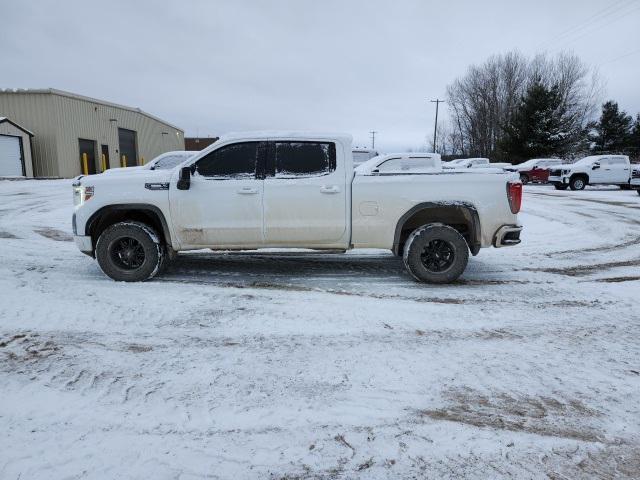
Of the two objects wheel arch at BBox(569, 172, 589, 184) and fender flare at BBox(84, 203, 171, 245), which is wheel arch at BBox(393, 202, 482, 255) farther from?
wheel arch at BBox(569, 172, 589, 184)

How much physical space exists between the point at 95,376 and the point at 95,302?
1846mm

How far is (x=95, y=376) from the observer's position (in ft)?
10.0

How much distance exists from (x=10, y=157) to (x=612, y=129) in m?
Result: 65.9

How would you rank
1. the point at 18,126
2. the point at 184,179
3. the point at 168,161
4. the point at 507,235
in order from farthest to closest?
the point at 18,126
the point at 168,161
the point at 507,235
the point at 184,179

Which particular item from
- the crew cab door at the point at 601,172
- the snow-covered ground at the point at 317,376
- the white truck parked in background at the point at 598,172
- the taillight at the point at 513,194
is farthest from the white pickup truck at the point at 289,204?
the crew cab door at the point at 601,172

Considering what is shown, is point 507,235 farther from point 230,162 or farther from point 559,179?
point 559,179

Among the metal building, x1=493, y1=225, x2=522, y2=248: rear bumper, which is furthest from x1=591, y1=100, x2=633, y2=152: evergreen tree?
x1=493, y1=225, x2=522, y2=248: rear bumper

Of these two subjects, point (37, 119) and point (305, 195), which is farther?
point (37, 119)

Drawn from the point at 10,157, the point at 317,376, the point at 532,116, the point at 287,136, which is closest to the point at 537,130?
the point at 532,116

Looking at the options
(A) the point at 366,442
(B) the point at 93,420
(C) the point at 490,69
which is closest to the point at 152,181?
(B) the point at 93,420

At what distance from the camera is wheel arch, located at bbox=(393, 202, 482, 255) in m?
5.38

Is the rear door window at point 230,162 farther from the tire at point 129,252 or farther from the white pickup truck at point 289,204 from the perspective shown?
the tire at point 129,252

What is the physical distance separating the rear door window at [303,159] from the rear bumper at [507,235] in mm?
2312

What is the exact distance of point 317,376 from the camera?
10.2 feet
